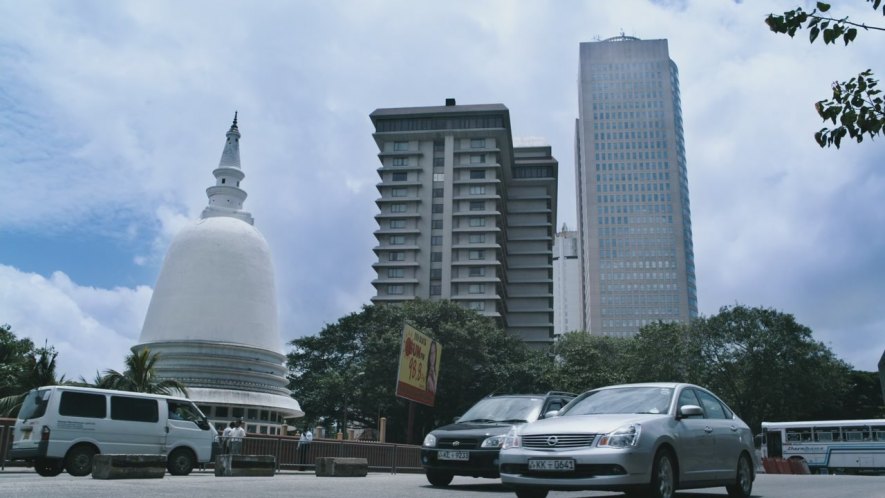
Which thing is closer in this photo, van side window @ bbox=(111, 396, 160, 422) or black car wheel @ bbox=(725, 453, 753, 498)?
black car wheel @ bbox=(725, 453, 753, 498)

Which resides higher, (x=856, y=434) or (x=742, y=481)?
(x=856, y=434)

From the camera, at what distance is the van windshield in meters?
14.5

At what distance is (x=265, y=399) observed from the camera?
45.8 m

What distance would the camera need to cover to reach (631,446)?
7070 millimetres

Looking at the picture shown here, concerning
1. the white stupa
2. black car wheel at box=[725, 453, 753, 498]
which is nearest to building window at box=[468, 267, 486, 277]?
the white stupa

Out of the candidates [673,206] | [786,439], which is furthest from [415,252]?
[673,206]

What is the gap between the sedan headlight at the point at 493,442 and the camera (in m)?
10.9

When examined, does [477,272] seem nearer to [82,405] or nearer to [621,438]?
[82,405]

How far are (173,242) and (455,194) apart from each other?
163ft

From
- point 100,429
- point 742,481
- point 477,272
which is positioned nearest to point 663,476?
point 742,481

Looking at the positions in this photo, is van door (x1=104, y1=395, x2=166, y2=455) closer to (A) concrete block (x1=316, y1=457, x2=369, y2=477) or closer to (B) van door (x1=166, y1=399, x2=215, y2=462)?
(B) van door (x1=166, y1=399, x2=215, y2=462)

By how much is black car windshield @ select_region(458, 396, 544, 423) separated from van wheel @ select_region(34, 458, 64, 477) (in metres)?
8.13

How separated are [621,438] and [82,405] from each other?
480 inches

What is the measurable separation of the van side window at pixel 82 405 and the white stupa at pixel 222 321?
96.7 feet
